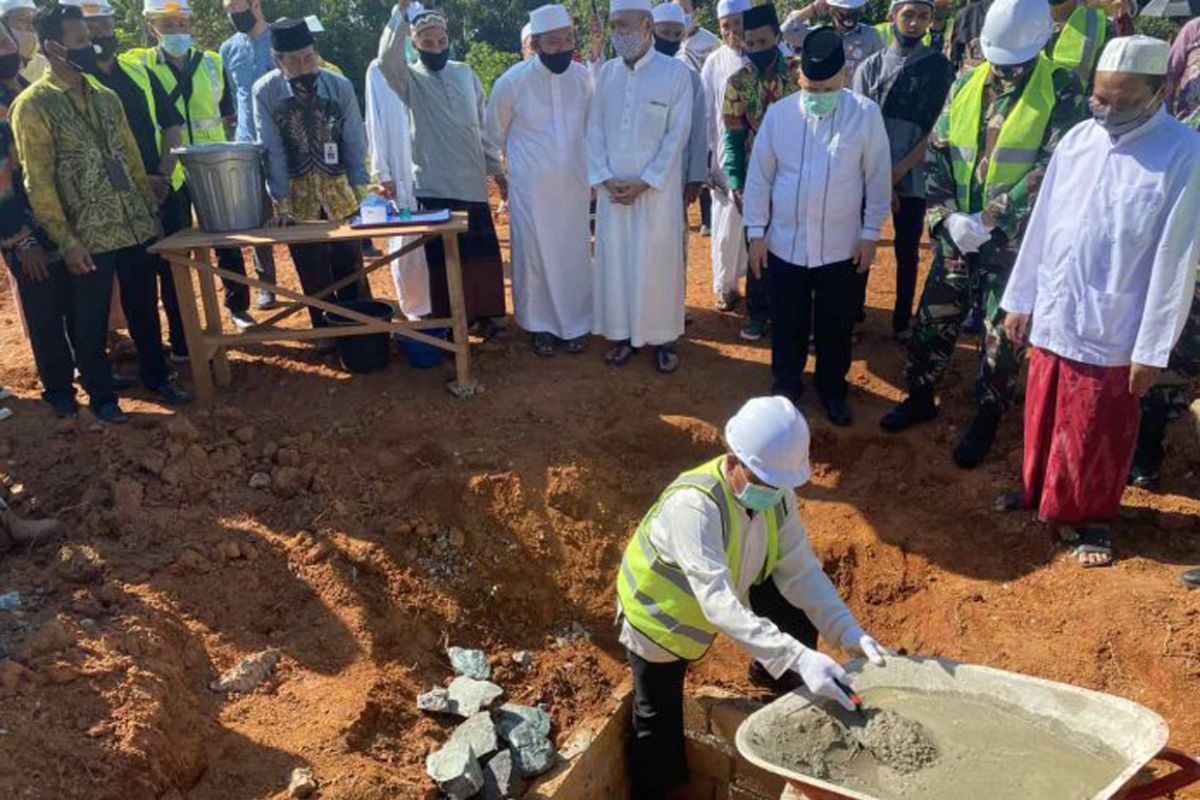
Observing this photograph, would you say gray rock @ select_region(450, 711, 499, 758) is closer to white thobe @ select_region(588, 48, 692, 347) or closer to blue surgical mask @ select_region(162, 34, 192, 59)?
white thobe @ select_region(588, 48, 692, 347)

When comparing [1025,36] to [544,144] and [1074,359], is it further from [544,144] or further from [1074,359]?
[544,144]

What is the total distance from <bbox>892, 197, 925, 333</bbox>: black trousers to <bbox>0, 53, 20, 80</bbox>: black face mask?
4.96 metres

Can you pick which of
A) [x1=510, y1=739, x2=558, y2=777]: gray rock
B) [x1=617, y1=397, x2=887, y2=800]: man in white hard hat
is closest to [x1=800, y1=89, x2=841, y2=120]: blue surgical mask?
[x1=617, y1=397, x2=887, y2=800]: man in white hard hat

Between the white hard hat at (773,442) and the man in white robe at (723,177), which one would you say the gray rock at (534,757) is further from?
the man in white robe at (723,177)

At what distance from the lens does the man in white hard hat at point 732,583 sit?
2.82 metres

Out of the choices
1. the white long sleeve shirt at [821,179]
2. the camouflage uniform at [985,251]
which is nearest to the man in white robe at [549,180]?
the white long sleeve shirt at [821,179]

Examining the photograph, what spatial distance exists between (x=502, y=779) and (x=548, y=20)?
404 cm

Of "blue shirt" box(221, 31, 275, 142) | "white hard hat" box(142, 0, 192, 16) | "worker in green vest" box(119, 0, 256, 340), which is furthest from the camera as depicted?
"blue shirt" box(221, 31, 275, 142)

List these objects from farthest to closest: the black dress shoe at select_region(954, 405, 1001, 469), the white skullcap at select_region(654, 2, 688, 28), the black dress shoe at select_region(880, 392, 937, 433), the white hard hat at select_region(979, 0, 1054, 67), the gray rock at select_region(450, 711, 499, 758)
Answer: the white skullcap at select_region(654, 2, 688, 28) → the black dress shoe at select_region(880, 392, 937, 433) → the black dress shoe at select_region(954, 405, 1001, 469) → the white hard hat at select_region(979, 0, 1054, 67) → the gray rock at select_region(450, 711, 499, 758)

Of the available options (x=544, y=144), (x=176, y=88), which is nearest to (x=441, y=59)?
(x=544, y=144)

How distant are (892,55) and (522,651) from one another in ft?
12.6

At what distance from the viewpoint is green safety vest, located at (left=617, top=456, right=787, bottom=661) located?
3.09 meters

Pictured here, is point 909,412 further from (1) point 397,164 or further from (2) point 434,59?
(1) point 397,164

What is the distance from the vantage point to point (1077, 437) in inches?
155
